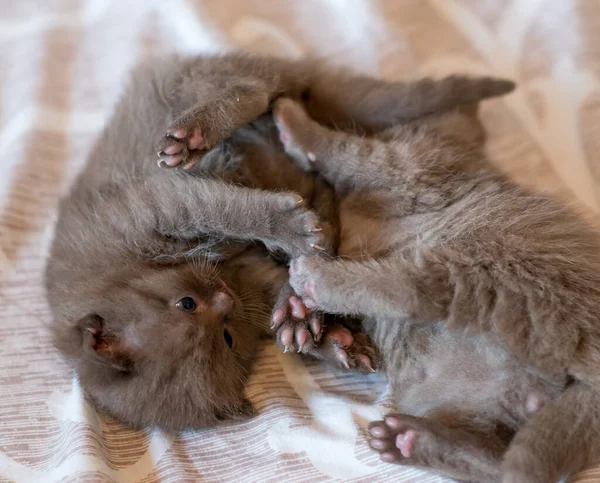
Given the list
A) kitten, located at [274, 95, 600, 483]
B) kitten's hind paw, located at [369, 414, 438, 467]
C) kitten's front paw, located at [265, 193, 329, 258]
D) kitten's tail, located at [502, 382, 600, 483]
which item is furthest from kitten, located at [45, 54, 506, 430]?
kitten's tail, located at [502, 382, 600, 483]

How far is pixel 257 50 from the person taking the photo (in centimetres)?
231

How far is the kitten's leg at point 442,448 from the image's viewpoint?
1293mm

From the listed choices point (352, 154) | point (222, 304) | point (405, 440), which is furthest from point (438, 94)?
point (405, 440)

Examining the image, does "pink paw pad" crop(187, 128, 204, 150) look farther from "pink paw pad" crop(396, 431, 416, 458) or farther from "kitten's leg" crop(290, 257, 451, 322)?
"pink paw pad" crop(396, 431, 416, 458)

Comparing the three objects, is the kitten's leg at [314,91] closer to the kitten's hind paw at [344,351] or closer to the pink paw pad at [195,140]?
the pink paw pad at [195,140]

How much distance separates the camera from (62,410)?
1511 millimetres

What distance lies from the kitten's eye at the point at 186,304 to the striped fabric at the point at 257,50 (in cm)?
29

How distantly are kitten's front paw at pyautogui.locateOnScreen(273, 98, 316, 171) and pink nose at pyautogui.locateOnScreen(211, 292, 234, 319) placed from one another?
19.5 inches

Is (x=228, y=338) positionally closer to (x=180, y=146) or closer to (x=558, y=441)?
(x=180, y=146)

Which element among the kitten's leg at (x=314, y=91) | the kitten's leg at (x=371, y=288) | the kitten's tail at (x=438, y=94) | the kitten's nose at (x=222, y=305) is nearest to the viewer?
the kitten's leg at (x=371, y=288)

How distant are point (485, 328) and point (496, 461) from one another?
0.28 m

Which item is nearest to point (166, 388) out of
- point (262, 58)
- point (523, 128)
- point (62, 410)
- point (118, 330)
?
point (118, 330)

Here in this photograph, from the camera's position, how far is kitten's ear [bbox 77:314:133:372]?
4.62 feet

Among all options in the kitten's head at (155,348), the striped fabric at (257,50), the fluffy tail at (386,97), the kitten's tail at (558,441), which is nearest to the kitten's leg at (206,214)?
the kitten's head at (155,348)
